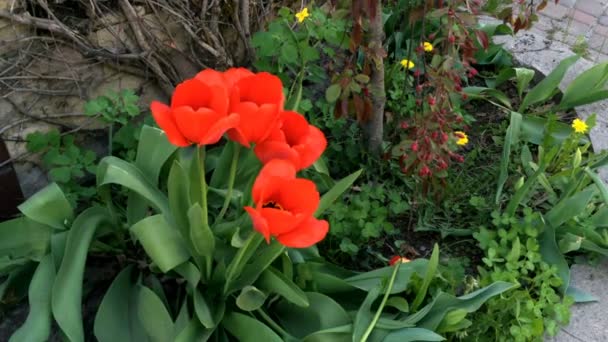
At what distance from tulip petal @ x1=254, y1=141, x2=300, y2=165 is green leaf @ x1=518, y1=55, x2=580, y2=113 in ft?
5.87

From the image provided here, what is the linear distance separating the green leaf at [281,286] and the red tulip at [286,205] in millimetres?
461

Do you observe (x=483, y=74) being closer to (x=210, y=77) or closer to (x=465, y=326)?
(x=465, y=326)

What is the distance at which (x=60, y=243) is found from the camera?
6.66 ft

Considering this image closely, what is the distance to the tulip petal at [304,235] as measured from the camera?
142 centimetres

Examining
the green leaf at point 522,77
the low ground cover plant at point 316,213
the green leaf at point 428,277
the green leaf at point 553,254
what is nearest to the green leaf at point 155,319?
the low ground cover plant at point 316,213

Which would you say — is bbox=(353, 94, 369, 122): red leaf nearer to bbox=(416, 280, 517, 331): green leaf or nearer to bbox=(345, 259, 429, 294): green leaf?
bbox=(345, 259, 429, 294): green leaf

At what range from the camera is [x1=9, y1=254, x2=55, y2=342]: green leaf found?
5.99 ft

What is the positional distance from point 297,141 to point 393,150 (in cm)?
101

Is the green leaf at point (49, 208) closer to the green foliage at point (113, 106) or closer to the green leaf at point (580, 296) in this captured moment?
the green foliage at point (113, 106)

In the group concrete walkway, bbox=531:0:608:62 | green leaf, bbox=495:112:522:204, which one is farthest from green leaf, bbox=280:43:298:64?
concrete walkway, bbox=531:0:608:62

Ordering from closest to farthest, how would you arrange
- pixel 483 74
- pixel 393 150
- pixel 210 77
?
pixel 210 77
pixel 393 150
pixel 483 74

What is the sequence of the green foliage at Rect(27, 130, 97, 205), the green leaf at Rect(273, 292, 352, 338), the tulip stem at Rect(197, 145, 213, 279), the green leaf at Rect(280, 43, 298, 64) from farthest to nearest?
the green leaf at Rect(280, 43, 298, 64), the green foliage at Rect(27, 130, 97, 205), the green leaf at Rect(273, 292, 352, 338), the tulip stem at Rect(197, 145, 213, 279)

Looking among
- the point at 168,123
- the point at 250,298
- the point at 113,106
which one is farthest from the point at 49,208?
the point at 168,123

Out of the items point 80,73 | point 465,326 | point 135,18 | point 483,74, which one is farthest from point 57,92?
point 483,74
